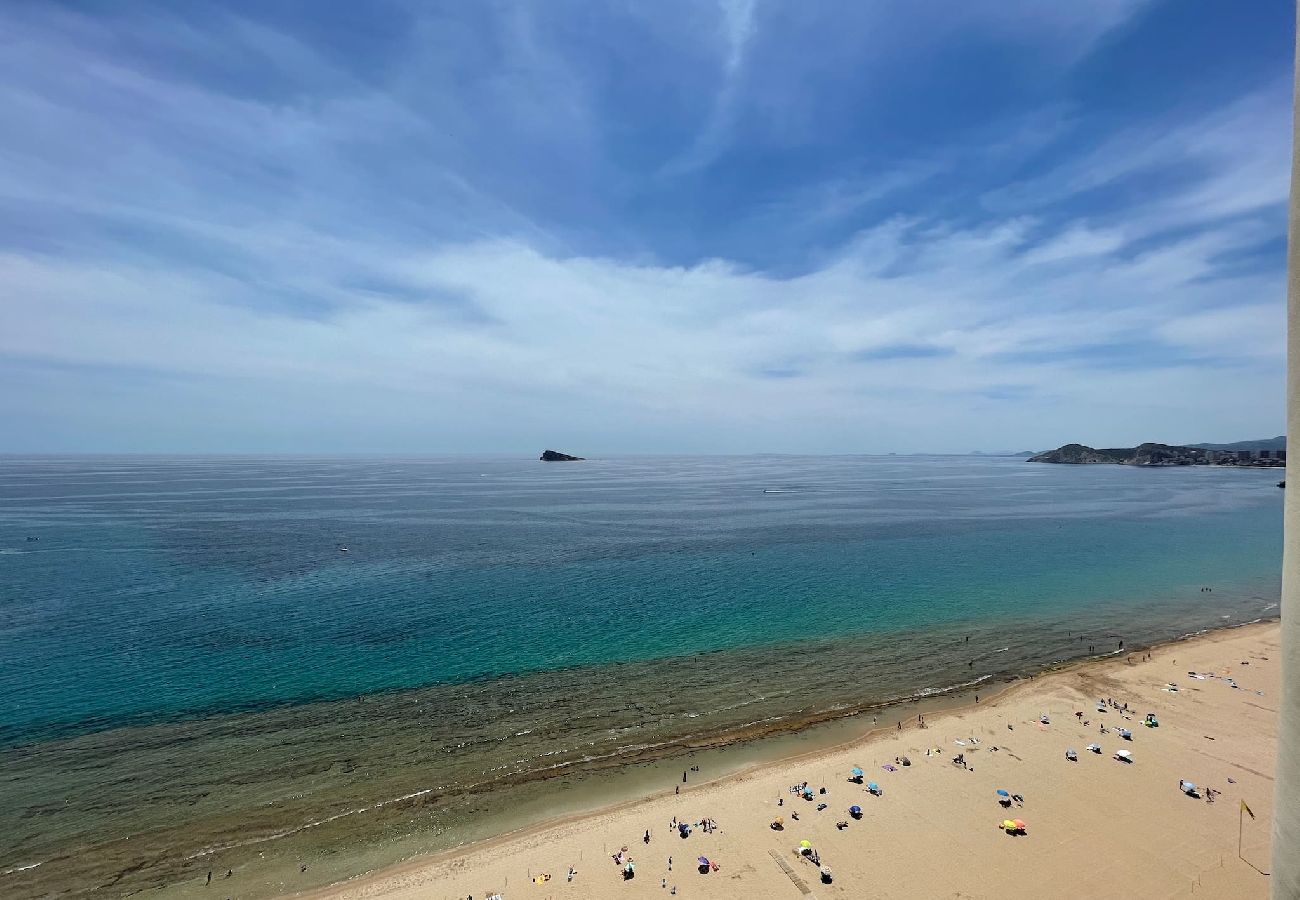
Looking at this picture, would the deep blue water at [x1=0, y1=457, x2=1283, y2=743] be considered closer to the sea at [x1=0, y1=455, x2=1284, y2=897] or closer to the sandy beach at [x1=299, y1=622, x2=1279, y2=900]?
the sea at [x1=0, y1=455, x2=1284, y2=897]

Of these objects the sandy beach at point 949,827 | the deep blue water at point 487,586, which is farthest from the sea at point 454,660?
the sandy beach at point 949,827

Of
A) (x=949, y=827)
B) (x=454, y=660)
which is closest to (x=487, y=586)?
(x=454, y=660)

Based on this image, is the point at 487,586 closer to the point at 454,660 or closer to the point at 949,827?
the point at 454,660

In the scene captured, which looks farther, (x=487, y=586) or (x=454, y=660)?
(x=487, y=586)

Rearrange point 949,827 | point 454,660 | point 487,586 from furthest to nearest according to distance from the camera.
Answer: point 487,586, point 454,660, point 949,827

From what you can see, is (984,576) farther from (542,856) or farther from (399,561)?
(399,561)

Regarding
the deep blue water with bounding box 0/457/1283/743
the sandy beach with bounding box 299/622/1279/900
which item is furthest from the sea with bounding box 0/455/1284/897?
the sandy beach with bounding box 299/622/1279/900

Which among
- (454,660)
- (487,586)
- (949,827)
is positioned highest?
(487,586)
